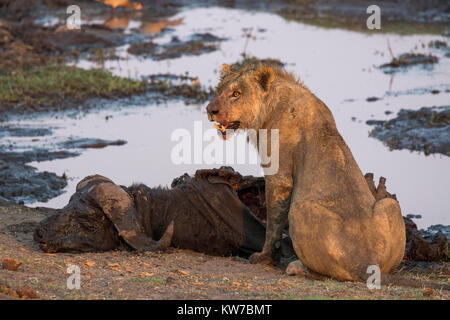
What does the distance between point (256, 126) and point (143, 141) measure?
7.15m

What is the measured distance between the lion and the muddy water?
3.50 meters

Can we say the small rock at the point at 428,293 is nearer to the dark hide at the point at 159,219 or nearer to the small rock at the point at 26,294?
the dark hide at the point at 159,219

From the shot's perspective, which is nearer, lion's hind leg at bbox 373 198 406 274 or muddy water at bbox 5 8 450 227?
lion's hind leg at bbox 373 198 406 274

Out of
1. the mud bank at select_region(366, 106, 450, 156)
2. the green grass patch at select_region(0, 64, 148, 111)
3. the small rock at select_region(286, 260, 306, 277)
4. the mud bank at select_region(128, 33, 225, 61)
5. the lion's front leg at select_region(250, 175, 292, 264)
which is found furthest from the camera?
the mud bank at select_region(128, 33, 225, 61)

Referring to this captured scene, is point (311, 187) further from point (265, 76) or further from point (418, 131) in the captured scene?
point (418, 131)

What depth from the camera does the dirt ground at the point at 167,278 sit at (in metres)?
5.67

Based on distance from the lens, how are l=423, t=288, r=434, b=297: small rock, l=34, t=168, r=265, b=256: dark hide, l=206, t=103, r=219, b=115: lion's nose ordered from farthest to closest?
l=34, t=168, r=265, b=256: dark hide → l=206, t=103, r=219, b=115: lion's nose → l=423, t=288, r=434, b=297: small rock

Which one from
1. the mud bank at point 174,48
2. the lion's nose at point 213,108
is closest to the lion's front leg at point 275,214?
the lion's nose at point 213,108

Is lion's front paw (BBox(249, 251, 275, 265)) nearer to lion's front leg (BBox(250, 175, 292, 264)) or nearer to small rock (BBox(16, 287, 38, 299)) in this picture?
lion's front leg (BBox(250, 175, 292, 264))

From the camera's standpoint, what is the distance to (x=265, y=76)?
716cm

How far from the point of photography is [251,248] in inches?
301

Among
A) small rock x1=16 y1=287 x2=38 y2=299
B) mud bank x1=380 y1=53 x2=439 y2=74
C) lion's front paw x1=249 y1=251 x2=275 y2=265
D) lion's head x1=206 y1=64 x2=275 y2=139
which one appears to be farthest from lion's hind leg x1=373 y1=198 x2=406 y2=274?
mud bank x1=380 y1=53 x2=439 y2=74

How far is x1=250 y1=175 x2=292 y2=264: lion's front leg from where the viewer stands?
22.9 ft

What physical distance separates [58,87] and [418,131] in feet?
25.6
